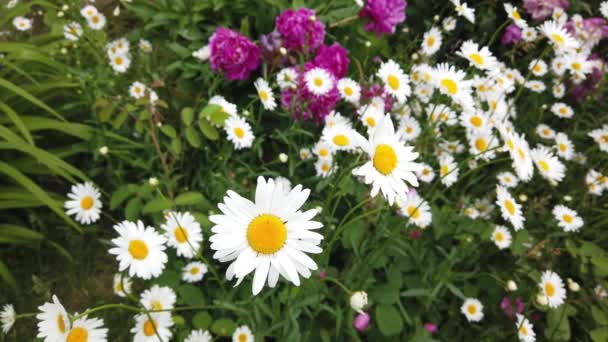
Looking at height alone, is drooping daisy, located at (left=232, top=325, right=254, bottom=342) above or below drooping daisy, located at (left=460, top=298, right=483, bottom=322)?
above

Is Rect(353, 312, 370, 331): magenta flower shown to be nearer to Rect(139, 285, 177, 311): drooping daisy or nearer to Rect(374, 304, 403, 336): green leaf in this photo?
Rect(374, 304, 403, 336): green leaf

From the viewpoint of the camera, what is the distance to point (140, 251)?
4.16ft

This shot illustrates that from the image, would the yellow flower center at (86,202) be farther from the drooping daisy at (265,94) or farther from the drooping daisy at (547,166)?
the drooping daisy at (547,166)

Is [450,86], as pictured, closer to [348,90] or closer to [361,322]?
[348,90]

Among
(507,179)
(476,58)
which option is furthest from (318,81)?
(507,179)

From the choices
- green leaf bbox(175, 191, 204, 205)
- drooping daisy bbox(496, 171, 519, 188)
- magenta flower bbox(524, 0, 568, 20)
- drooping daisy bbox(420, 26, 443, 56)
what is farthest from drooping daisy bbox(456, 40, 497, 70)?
green leaf bbox(175, 191, 204, 205)

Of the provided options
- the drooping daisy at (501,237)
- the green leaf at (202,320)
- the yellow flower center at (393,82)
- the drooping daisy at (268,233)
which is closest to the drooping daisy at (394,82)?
the yellow flower center at (393,82)

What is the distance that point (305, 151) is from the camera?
188 centimetres

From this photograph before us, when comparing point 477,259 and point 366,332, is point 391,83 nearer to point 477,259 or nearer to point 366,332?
point 477,259

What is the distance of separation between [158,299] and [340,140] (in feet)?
3.00

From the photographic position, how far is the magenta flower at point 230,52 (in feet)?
5.91

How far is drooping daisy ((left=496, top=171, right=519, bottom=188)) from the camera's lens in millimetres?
2029

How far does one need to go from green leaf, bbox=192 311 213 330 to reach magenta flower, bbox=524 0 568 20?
257cm

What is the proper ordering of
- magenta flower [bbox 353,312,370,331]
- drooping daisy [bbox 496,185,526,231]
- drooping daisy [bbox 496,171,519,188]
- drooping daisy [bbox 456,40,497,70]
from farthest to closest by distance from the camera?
drooping daisy [bbox 496,171,519,188] < drooping daisy [bbox 456,40,497,70] < drooping daisy [bbox 496,185,526,231] < magenta flower [bbox 353,312,370,331]
